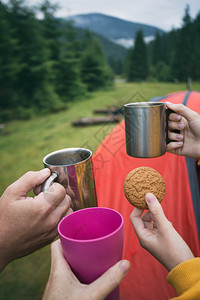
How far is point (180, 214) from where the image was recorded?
0.89 m

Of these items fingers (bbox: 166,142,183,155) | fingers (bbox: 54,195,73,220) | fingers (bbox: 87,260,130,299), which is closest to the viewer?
fingers (bbox: 87,260,130,299)

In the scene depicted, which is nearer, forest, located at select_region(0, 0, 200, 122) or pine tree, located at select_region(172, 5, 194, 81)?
pine tree, located at select_region(172, 5, 194, 81)

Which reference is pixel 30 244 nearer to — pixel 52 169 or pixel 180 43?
pixel 52 169

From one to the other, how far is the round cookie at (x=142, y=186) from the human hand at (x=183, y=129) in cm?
19

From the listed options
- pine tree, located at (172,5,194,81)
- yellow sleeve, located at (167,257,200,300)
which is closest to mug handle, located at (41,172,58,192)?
yellow sleeve, located at (167,257,200,300)

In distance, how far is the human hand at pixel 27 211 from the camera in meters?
0.58

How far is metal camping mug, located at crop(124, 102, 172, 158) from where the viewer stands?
0.59 metres

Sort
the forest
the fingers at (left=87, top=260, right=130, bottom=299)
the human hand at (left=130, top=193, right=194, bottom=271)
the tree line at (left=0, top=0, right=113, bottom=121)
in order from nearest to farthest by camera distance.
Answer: the fingers at (left=87, top=260, right=130, bottom=299)
the human hand at (left=130, top=193, right=194, bottom=271)
the forest
the tree line at (left=0, top=0, right=113, bottom=121)

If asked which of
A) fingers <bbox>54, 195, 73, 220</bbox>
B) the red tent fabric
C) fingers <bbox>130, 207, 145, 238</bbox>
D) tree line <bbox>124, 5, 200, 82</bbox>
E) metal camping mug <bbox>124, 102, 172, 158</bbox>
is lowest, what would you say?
the red tent fabric

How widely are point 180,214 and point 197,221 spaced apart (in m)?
0.09

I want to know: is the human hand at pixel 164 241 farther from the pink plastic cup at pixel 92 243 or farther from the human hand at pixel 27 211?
the human hand at pixel 27 211

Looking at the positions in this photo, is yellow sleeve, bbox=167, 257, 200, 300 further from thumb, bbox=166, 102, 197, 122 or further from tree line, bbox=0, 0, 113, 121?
tree line, bbox=0, 0, 113, 121

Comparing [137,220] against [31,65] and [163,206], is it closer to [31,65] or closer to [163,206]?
[163,206]

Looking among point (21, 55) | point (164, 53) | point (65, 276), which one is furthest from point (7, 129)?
point (65, 276)
